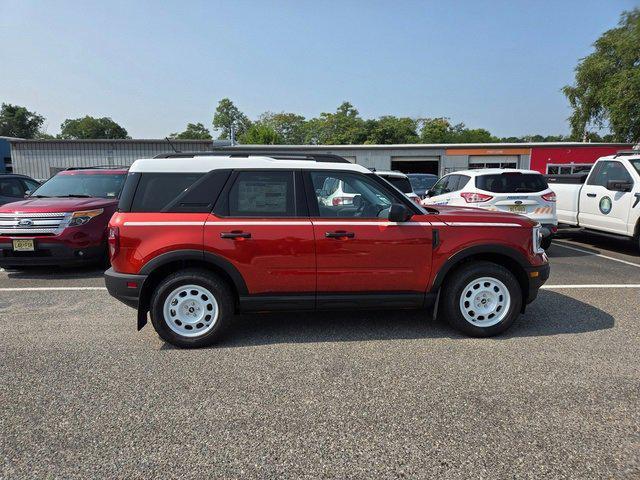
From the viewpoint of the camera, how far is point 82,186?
8219mm

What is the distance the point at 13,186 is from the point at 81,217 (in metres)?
4.62

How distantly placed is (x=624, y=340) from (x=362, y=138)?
204ft

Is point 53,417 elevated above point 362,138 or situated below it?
below

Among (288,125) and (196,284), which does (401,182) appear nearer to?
(196,284)

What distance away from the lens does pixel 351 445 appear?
2582mm

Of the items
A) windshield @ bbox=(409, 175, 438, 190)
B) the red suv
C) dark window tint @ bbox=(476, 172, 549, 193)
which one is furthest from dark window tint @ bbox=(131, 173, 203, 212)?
windshield @ bbox=(409, 175, 438, 190)

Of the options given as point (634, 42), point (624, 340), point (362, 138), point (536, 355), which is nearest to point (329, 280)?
point (536, 355)

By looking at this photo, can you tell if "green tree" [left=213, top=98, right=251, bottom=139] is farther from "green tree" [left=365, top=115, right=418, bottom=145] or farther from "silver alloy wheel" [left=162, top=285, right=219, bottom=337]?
"silver alloy wheel" [left=162, top=285, right=219, bottom=337]

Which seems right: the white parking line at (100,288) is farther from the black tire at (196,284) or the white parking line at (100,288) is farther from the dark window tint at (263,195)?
the dark window tint at (263,195)

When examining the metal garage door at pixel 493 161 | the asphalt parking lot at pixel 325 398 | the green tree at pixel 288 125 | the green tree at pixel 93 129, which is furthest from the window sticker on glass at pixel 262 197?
the green tree at pixel 93 129

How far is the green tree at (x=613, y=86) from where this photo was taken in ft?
82.2

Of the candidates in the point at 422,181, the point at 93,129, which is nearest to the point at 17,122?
the point at 93,129

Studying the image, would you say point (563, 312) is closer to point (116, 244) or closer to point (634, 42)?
point (116, 244)

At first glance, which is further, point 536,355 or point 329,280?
point 329,280
